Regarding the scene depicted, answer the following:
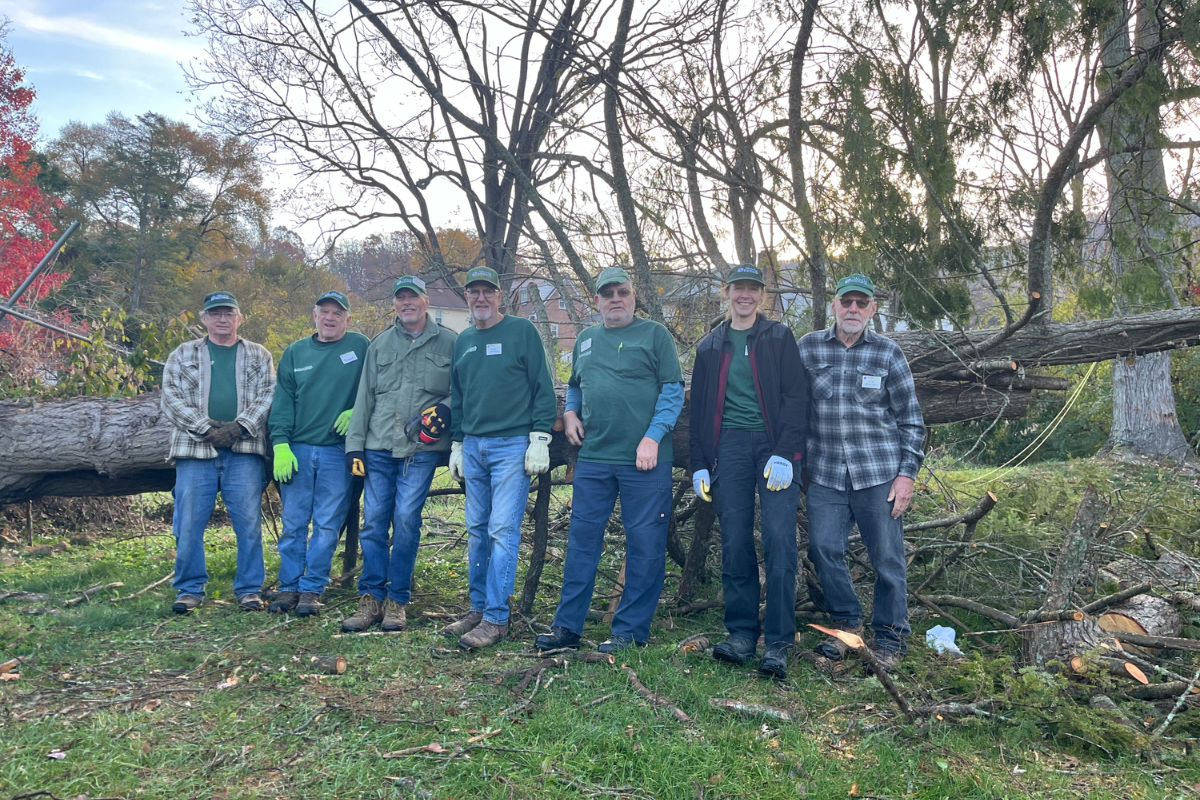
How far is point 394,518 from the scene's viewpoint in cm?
493

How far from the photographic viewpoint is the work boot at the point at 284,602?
5.08 m

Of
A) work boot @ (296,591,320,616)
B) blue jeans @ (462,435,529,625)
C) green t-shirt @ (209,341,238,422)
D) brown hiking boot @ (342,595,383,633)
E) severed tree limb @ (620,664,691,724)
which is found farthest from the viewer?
green t-shirt @ (209,341,238,422)

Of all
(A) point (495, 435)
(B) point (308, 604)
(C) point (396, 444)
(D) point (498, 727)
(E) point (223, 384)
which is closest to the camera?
(D) point (498, 727)

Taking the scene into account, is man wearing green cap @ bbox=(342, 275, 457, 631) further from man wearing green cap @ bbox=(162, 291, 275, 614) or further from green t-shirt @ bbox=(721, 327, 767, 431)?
green t-shirt @ bbox=(721, 327, 767, 431)

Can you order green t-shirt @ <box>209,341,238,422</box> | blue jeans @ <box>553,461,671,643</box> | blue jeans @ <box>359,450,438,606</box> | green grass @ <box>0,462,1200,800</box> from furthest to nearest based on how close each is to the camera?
green t-shirt @ <box>209,341,238,422</box> → blue jeans @ <box>359,450,438,606</box> → blue jeans @ <box>553,461,671,643</box> → green grass @ <box>0,462,1200,800</box>

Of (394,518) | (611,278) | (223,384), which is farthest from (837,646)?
(223,384)

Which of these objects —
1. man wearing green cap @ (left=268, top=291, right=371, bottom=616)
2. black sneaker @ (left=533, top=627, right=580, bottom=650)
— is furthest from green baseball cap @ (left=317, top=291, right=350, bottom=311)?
black sneaker @ (left=533, top=627, right=580, bottom=650)

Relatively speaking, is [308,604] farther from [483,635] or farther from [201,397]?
[201,397]

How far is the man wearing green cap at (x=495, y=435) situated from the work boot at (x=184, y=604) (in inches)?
69.8

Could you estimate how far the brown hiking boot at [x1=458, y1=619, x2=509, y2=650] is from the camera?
436 centimetres

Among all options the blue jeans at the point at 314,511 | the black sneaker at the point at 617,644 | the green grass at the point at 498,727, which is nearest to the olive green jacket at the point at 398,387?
the blue jeans at the point at 314,511

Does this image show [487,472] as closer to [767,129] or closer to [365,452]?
[365,452]

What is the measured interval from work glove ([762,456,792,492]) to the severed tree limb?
1149 millimetres

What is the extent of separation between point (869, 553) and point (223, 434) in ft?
13.3
